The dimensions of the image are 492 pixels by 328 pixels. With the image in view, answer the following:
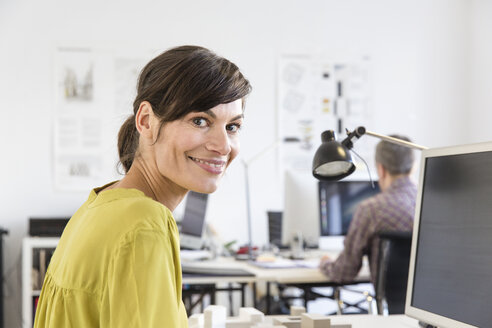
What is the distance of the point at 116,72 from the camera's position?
456 cm

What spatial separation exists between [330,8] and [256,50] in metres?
0.75

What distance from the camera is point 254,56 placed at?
4754 mm

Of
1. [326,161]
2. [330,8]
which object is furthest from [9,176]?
[326,161]

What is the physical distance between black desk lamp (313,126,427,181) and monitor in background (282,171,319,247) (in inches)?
70.8

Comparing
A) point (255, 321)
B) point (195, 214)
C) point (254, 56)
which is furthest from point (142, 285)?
point (254, 56)

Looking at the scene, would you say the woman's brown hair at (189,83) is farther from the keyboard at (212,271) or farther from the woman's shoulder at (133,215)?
the keyboard at (212,271)

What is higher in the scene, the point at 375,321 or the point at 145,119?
the point at 145,119

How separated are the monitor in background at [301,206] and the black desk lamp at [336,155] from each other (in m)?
1.80

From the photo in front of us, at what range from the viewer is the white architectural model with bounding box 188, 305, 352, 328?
1354mm

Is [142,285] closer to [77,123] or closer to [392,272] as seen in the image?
[392,272]

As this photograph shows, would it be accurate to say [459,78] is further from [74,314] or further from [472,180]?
[74,314]

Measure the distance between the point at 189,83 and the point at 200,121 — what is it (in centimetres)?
7

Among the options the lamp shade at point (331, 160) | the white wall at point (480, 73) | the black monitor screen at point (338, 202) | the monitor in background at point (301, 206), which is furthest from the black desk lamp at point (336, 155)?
the white wall at point (480, 73)

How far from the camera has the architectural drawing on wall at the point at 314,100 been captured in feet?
15.8
